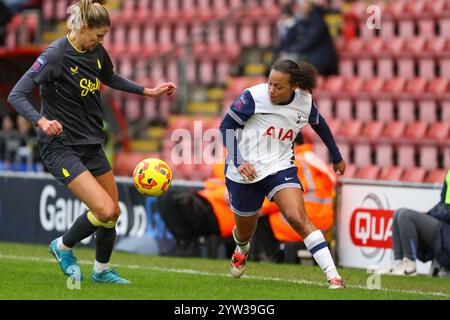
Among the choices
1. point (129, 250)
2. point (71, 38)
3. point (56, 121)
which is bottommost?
point (129, 250)

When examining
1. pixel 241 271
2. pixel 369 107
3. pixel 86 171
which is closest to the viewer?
pixel 86 171

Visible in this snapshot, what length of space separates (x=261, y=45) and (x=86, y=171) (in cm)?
1025

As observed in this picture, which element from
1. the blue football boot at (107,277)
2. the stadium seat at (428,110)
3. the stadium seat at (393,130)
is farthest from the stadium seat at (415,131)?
the blue football boot at (107,277)

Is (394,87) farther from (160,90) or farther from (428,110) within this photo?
(160,90)

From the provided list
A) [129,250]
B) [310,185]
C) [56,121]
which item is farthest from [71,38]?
[129,250]

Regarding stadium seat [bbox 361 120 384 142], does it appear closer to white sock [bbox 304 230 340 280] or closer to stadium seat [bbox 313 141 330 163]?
stadium seat [bbox 313 141 330 163]

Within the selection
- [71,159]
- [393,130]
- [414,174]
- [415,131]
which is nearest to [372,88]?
[393,130]

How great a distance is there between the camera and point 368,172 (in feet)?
50.1

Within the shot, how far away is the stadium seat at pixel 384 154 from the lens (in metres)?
15.6

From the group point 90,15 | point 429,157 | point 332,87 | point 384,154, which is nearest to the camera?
point 90,15

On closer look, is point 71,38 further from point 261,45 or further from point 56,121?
point 261,45

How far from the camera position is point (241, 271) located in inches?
386

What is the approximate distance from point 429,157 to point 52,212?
511 centimetres

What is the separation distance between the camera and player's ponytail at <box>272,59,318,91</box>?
8836 mm
